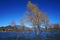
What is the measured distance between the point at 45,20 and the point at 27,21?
12.7ft

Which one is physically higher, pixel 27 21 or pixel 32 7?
pixel 32 7

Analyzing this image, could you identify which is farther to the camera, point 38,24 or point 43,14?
point 43,14

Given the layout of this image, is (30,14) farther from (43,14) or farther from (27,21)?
(43,14)

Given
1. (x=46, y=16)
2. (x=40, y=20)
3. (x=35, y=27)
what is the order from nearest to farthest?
1. (x=35, y=27)
2. (x=40, y=20)
3. (x=46, y=16)

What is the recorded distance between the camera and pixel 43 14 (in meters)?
23.0

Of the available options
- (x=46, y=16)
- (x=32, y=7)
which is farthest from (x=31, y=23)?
(x=46, y=16)

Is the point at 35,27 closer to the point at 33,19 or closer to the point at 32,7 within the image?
the point at 33,19

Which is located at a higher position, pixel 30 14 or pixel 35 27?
pixel 30 14

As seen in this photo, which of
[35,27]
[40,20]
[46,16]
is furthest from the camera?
[46,16]

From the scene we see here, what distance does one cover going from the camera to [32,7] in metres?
21.2

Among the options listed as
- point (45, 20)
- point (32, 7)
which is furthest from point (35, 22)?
point (45, 20)

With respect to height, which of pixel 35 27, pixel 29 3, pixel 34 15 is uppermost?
pixel 29 3

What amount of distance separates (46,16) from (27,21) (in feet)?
12.7

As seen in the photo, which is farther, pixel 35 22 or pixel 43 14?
pixel 43 14
